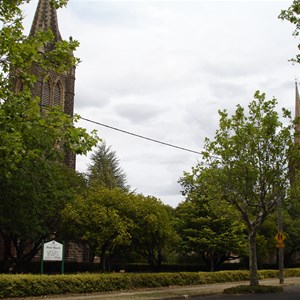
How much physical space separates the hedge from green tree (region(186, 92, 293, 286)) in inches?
173

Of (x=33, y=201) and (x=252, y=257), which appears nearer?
(x=252, y=257)

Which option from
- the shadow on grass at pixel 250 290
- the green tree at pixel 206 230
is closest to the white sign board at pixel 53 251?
the shadow on grass at pixel 250 290

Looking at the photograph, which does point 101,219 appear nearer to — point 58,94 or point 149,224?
point 149,224

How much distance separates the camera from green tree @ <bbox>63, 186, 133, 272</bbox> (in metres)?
23.7

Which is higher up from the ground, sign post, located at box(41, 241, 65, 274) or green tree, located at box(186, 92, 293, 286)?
green tree, located at box(186, 92, 293, 286)

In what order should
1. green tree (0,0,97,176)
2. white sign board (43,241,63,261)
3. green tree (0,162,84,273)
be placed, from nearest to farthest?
Answer: green tree (0,0,97,176) → white sign board (43,241,63,261) → green tree (0,162,84,273)

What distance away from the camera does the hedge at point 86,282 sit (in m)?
17.9

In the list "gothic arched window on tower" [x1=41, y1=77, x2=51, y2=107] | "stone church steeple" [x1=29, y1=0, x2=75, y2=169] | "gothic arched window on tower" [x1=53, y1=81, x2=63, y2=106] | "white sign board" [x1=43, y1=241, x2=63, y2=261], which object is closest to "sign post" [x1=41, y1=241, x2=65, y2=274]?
"white sign board" [x1=43, y1=241, x2=63, y2=261]

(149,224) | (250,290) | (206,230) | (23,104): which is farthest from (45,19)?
→ (23,104)

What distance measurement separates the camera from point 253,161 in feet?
73.0

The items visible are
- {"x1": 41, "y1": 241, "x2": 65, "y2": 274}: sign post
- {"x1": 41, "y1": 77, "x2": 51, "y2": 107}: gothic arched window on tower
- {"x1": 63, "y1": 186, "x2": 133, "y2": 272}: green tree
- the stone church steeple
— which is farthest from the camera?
{"x1": 41, "y1": 77, "x2": 51, "y2": 107}: gothic arched window on tower

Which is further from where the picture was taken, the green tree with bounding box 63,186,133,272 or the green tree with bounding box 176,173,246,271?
the green tree with bounding box 176,173,246,271

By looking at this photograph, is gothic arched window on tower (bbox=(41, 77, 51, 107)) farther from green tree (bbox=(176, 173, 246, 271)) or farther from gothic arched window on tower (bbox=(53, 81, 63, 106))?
green tree (bbox=(176, 173, 246, 271))

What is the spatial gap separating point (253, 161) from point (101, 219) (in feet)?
26.1
